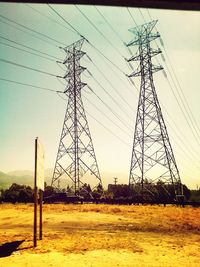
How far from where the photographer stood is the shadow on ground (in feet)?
27.8

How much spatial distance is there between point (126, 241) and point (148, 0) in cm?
951

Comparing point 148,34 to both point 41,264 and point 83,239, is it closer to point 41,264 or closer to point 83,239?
point 83,239

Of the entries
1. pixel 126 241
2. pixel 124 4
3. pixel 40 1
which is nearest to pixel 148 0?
pixel 124 4

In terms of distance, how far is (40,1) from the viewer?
251 cm

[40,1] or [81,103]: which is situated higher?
[81,103]

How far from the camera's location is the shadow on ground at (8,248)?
849 centimetres

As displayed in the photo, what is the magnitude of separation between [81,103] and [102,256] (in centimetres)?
3114

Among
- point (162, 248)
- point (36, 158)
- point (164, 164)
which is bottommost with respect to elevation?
point (162, 248)

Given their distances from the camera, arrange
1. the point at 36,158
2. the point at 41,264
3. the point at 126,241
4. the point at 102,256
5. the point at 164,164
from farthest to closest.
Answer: the point at 164,164, the point at 126,241, the point at 36,158, the point at 102,256, the point at 41,264

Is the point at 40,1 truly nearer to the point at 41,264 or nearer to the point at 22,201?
the point at 41,264

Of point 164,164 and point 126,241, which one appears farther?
point 164,164

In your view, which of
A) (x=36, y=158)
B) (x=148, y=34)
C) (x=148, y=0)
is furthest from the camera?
(x=148, y=34)

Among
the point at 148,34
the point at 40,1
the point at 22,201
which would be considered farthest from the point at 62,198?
the point at 40,1

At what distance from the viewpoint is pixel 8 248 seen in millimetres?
9312
